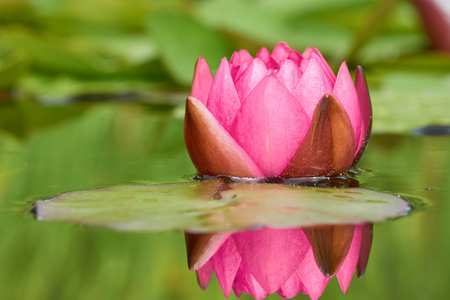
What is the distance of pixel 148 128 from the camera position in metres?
1.65

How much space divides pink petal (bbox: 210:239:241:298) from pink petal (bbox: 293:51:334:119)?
10.4 inches

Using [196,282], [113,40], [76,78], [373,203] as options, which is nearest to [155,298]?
[196,282]

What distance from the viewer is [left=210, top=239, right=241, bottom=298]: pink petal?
566 mm

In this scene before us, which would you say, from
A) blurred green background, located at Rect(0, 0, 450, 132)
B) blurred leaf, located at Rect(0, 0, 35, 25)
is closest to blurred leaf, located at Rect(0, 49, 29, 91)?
blurred green background, located at Rect(0, 0, 450, 132)

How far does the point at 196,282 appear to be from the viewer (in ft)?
1.85

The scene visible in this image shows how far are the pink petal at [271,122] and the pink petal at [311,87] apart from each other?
0.02 meters

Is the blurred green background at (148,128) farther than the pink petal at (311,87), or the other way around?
the pink petal at (311,87)

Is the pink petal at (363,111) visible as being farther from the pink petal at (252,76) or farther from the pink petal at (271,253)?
the pink petal at (271,253)

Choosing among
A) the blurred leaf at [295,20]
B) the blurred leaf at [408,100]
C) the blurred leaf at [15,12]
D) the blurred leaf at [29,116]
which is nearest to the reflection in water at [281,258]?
the blurred leaf at [408,100]

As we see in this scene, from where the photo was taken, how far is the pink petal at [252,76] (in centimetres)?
84

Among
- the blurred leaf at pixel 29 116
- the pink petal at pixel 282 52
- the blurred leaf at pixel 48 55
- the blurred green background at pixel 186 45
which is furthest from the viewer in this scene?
the blurred leaf at pixel 48 55

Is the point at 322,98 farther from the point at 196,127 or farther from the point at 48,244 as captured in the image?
the point at 48,244

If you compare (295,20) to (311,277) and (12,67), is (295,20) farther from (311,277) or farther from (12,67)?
(311,277)

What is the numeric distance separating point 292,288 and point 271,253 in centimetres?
7
